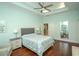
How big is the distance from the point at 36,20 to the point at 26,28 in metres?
0.34

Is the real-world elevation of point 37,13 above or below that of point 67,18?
above

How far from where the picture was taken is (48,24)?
123 centimetres

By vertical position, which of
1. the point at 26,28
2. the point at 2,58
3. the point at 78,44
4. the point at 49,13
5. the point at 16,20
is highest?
the point at 49,13

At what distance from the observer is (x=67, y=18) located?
1163mm

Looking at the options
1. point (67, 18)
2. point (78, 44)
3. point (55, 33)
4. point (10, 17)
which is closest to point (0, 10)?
point (10, 17)

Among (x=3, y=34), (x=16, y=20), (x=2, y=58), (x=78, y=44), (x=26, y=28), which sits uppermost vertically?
(x=16, y=20)

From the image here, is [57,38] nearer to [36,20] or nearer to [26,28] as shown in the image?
[36,20]

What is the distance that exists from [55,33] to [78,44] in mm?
409

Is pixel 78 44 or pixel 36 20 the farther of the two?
pixel 36 20

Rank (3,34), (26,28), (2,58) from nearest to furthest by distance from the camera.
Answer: (2,58) < (3,34) < (26,28)

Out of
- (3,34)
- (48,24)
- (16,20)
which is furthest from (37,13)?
(3,34)

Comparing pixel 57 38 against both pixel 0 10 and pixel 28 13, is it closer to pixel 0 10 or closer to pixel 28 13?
pixel 28 13

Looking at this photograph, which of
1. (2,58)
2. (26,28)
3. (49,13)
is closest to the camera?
(2,58)

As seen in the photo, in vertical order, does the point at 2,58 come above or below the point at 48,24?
below
